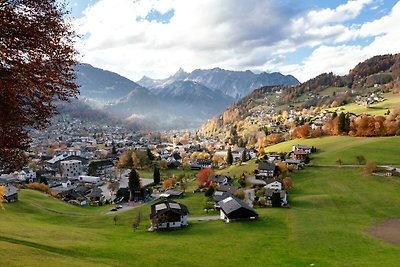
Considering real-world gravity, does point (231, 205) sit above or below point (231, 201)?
below

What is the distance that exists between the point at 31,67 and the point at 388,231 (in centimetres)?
5409

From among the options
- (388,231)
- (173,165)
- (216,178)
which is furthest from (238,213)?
(173,165)

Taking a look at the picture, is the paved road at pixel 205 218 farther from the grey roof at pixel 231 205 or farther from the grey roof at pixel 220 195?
the grey roof at pixel 220 195

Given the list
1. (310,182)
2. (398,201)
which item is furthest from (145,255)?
(310,182)

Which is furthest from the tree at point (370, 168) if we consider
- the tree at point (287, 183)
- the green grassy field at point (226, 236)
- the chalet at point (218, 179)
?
the chalet at point (218, 179)

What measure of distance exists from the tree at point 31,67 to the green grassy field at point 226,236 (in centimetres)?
1307

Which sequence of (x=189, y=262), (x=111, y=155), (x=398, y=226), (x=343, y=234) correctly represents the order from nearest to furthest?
(x=189, y=262) < (x=343, y=234) < (x=398, y=226) < (x=111, y=155)

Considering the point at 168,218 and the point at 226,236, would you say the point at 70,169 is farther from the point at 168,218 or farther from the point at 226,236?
the point at 226,236

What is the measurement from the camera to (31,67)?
15.3m

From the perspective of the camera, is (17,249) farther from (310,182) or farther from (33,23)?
(310,182)

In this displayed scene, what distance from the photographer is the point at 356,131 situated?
132m

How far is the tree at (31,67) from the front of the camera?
48.3 feet

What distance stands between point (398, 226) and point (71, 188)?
8871 cm

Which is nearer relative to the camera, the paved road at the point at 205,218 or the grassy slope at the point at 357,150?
the paved road at the point at 205,218
